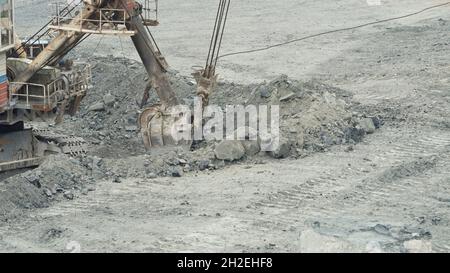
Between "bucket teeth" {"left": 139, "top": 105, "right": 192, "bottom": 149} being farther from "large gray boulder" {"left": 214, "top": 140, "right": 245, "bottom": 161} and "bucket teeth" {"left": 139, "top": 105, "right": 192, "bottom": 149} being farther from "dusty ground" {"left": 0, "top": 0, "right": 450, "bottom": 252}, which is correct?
"dusty ground" {"left": 0, "top": 0, "right": 450, "bottom": 252}

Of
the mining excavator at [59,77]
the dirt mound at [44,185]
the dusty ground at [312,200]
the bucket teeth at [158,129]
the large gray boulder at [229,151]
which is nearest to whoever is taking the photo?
the dusty ground at [312,200]

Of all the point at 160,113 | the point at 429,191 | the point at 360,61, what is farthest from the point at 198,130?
the point at 360,61

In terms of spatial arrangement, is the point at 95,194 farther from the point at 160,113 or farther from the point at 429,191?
the point at 429,191

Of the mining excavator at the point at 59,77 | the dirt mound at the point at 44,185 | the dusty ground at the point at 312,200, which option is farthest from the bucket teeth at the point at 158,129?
the dirt mound at the point at 44,185

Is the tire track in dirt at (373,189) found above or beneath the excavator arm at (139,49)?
beneath

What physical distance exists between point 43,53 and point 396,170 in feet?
20.3

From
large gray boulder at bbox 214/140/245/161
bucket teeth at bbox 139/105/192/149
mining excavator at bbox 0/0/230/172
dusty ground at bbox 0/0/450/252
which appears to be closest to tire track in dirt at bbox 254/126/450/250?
dusty ground at bbox 0/0/450/252

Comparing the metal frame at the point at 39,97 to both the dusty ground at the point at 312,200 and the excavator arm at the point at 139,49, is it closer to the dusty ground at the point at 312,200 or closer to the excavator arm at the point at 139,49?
the excavator arm at the point at 139,49

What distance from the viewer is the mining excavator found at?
17625mm

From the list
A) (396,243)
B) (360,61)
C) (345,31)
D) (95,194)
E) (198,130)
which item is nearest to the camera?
(396,243)

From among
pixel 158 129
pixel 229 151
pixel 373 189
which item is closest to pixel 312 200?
pixel 373 189

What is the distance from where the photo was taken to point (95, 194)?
1596 centimetres

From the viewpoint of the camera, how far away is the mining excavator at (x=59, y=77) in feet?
57.8

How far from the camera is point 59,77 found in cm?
1827
